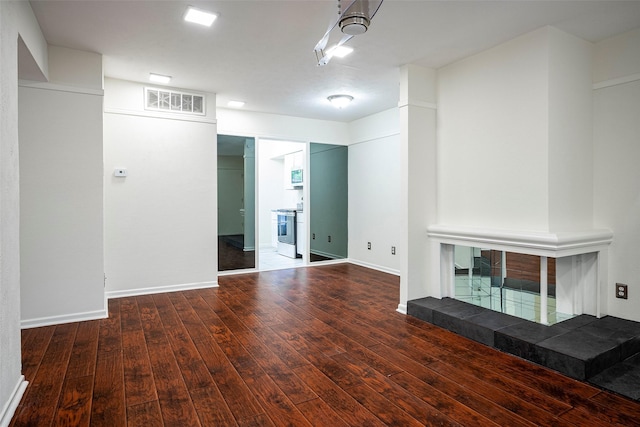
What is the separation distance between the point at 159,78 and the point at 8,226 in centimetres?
281

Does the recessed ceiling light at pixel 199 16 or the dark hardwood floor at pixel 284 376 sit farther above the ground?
the recessed ceiling light at pixel 199 16

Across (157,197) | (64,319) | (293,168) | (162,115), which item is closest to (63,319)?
(64,319)

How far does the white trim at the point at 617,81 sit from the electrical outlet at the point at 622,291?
174 centimetres

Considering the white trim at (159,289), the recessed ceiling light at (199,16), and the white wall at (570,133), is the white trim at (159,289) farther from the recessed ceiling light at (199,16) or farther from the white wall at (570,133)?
the white wall at (570,133)

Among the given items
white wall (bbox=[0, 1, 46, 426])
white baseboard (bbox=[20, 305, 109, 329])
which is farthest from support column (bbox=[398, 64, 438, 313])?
white wall (bbox=[0, 1, 46, 426])

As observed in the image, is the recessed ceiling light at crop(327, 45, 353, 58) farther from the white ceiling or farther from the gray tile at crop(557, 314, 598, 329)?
the gray tile at crop(557, 314, 598, 329)

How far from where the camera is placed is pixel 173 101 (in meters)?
4.67

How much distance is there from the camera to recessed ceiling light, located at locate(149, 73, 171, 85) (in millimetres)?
4215

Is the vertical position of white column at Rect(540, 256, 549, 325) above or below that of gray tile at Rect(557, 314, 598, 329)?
above

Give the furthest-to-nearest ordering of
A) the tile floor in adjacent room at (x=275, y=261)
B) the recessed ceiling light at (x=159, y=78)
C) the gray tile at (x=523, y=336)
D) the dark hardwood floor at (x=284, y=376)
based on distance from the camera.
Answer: the tile floor in adjacent room at (x=275, y=261) < the recessed ceiling light at (x=159, y=78) < the gray tile at (x=523, y=336) < the dark hardwood floor at (x=284, y=376)

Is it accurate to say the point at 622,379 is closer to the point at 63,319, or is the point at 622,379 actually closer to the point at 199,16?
the point at 199,16

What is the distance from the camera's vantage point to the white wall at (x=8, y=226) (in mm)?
1937

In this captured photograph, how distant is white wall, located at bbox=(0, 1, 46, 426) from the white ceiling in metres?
0.86

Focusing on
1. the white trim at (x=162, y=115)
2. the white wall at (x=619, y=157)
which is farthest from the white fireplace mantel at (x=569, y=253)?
the white trim at (x=162, y=115)
